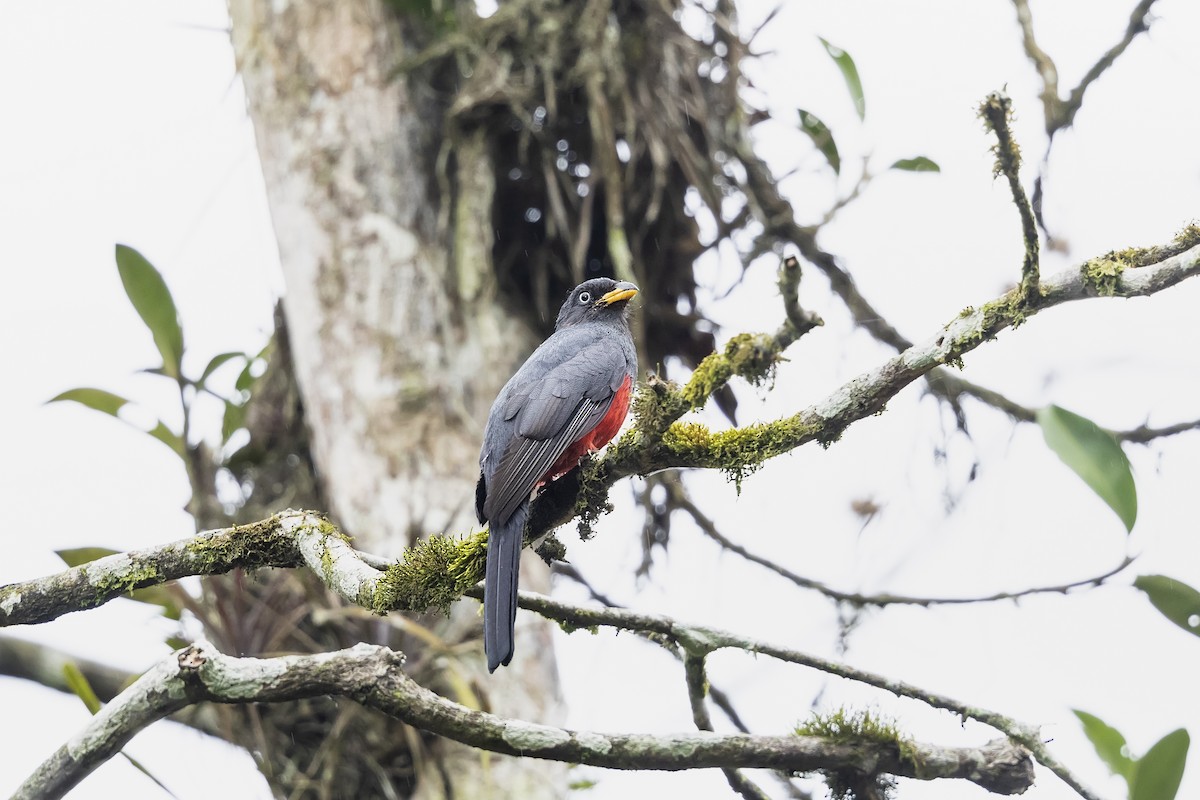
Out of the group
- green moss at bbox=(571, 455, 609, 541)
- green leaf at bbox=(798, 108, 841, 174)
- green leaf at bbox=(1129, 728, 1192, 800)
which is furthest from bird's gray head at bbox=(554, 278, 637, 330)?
green leaf at bbox=(1129, 728, 1192, 800)

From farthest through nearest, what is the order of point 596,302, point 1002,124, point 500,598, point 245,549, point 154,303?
point 154,303, point 596,302, point 500,598, point 245,549, point 1002,124

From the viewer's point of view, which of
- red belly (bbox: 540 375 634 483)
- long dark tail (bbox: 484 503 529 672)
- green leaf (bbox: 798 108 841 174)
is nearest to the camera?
long dark tail (bbox: 484 503 529 672)

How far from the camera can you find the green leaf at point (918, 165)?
492 cm

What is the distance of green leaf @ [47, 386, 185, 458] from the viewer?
4895 mm

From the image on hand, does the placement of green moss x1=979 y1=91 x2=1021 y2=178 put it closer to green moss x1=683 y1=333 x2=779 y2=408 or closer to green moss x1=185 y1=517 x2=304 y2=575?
green moss x1=683 y1=333 x2=779 y2=408

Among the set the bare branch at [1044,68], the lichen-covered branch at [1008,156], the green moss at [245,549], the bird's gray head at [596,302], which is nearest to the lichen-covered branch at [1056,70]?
the bare branch at [1044,68]

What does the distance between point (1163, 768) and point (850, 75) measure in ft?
9.89

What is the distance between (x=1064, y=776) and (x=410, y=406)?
2.93m

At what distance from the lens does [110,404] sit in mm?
4941

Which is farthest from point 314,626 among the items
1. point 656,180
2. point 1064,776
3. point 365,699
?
point 1064,776

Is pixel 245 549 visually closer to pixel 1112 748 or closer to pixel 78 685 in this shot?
pixel 78 685

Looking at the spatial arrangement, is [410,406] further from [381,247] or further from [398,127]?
[398,127]

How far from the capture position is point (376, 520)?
15.8 feet

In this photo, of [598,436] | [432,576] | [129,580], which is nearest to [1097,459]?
[598,436]
